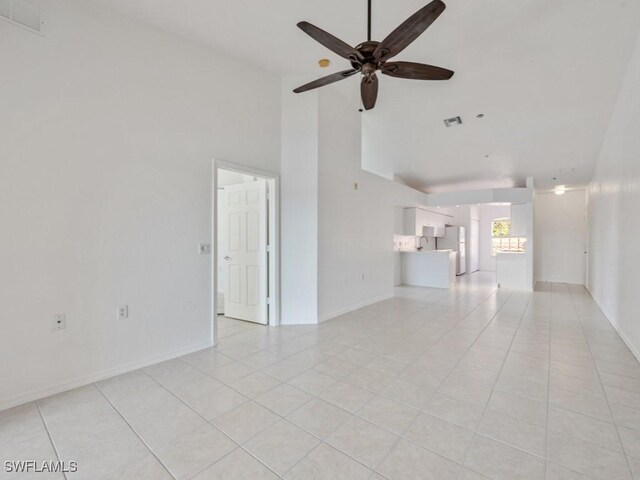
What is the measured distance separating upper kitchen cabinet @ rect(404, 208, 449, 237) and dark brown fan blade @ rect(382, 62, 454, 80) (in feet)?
17.4

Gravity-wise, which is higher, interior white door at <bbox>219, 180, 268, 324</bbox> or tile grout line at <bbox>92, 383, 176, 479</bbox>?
interior white door at <bbox>219, 180, 268, 324</bbox>

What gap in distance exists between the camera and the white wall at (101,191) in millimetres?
2170

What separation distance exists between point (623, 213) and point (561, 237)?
6.30 metres

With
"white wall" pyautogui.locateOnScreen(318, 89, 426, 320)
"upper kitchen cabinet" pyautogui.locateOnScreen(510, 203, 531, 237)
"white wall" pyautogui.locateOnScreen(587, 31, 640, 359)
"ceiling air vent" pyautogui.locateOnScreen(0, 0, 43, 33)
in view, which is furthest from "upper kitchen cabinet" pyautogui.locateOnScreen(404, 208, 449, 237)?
"ceiling air vent" pyautogui.locateOnScreen(0, 0, 43, 33)

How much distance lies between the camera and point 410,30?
190cm

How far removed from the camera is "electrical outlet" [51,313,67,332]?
91.5 inches

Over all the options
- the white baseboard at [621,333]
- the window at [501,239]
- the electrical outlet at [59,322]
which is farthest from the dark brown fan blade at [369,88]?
the window at [501,239]

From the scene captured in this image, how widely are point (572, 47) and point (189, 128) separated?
4158 mm

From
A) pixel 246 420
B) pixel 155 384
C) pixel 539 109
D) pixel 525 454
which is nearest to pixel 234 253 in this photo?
pixel 155 384

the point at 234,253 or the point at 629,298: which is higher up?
the point at 234,253

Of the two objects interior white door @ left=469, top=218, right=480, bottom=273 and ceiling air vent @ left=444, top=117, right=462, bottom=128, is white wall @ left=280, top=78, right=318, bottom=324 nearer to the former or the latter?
ceiling air vent @ left=444, top=117, right=462, bottom=128

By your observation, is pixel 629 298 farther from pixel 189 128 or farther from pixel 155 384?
pixel 189 128

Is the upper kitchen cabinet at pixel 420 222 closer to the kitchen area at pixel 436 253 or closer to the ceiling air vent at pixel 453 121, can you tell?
the kitchen area at pixel 436 253

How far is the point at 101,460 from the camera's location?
63.3 inches
